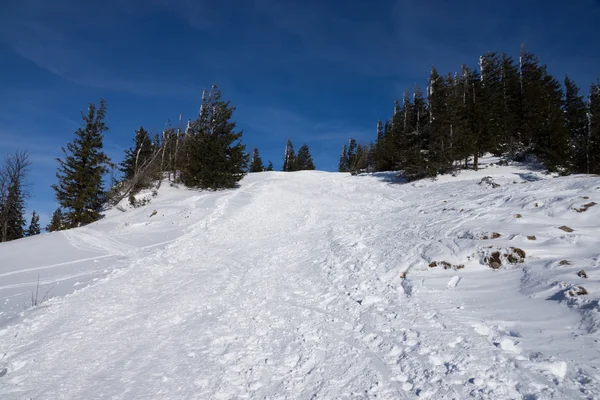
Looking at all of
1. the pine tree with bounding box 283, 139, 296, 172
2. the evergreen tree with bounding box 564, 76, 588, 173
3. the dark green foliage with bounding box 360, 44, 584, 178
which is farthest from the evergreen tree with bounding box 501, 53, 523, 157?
the pine tree with bounding box 283, 139, 296, 172

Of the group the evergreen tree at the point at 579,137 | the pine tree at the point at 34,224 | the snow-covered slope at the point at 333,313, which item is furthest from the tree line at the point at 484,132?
the pine tree at the point at 34,224

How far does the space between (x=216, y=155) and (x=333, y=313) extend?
2206cm

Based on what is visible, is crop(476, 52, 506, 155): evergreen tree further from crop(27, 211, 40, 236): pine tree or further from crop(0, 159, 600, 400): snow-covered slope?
crop(27, 211, 40, 236): pine tree

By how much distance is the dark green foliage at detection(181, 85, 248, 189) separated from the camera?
83.4ft

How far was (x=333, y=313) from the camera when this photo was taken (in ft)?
18.8

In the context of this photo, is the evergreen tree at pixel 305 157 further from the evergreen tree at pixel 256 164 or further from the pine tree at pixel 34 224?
the pine tree at pixel 34 224

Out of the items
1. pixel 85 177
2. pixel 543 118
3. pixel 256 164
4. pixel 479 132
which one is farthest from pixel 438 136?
pixel 256 164

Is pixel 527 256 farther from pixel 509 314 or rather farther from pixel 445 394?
pixel 445 394

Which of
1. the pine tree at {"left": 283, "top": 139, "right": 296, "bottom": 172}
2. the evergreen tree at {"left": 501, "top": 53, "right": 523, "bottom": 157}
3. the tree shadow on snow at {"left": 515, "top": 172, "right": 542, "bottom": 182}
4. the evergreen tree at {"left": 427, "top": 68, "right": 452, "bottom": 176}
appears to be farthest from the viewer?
the pine tree at {"left": 283, "top": 139, "right": 296, "bottom": 172}

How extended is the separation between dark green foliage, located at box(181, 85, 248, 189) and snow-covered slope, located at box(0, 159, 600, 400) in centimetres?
1431

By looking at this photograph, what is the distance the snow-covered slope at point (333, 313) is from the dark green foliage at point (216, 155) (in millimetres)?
14308

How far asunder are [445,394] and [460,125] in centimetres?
2499

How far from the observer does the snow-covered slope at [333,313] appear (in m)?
3.62

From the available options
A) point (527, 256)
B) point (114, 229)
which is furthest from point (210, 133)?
point (527, 256)
